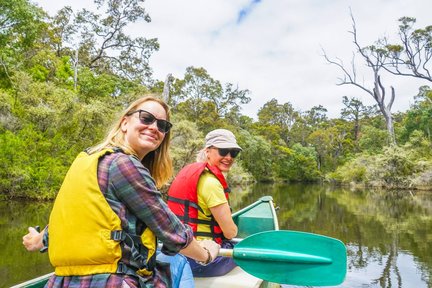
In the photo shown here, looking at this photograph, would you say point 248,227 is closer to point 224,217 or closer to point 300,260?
point 224,217

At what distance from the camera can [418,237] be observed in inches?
244

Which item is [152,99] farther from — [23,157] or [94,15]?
[94,15]

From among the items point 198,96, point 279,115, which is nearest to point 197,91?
point 198,96

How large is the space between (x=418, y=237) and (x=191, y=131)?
9.63m

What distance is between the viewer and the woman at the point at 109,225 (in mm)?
985

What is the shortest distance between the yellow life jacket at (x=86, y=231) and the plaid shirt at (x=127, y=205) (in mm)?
19

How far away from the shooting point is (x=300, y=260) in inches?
70.7

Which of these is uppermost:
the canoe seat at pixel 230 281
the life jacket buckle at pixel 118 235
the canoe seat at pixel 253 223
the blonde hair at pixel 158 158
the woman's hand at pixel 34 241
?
the blonde hair at pixel 158 158

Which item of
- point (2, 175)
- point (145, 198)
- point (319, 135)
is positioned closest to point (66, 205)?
point (145, 198)

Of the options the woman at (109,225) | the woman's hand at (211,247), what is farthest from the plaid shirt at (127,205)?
the woman's hand at (211,247)

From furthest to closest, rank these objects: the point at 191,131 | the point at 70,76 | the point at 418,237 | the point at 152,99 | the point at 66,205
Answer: the point at 70,76 → the point at 191,131 → the point at 418,237 → the point at 152,99 → the point at 66,205

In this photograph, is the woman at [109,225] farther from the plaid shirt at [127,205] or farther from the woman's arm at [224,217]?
the woman's arm at [224,217]

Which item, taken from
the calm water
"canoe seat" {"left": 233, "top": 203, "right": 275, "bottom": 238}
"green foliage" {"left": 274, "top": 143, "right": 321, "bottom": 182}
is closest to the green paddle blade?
"canoe seat" {"left": 233, "top": 203, "right": 275, "bottom": 238}

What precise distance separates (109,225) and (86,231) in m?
0.07
